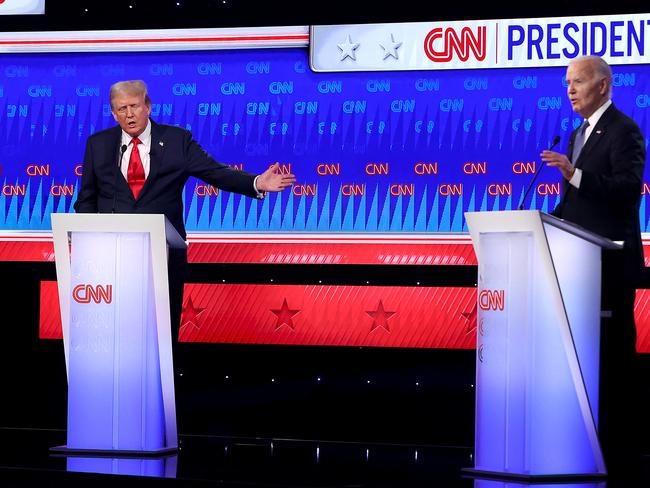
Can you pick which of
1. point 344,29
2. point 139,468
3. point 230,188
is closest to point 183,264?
point 230,188

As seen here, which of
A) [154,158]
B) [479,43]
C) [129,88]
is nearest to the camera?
[129,88]

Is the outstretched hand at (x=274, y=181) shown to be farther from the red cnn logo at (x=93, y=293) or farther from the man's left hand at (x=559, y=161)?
the man's left hand at (x=559, y=161)

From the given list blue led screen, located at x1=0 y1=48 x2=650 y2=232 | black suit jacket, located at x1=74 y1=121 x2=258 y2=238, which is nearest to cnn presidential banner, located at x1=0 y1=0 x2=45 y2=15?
blue led screen, located at x1=0 y1=48 x2=650 y2=232

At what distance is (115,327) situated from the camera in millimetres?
4293

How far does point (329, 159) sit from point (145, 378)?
6.84 ft

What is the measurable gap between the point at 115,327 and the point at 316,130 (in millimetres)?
2116

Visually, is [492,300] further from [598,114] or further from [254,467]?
[254,467]

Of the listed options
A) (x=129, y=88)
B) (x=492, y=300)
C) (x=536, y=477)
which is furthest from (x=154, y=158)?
(x=536, y=477)

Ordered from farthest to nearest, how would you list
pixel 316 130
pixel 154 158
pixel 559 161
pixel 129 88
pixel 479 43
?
pixel 316 130 < pixel 479 43 < pixel 154 158 < pixel 129 88 < pixel 559 161

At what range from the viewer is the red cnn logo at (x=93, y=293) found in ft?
14.0

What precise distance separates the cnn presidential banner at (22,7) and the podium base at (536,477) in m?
3.78

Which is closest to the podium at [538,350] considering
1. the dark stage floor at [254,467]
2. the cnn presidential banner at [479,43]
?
the dark stage floor at [254,467]

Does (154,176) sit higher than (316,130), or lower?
lower

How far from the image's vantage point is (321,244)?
5941mm
